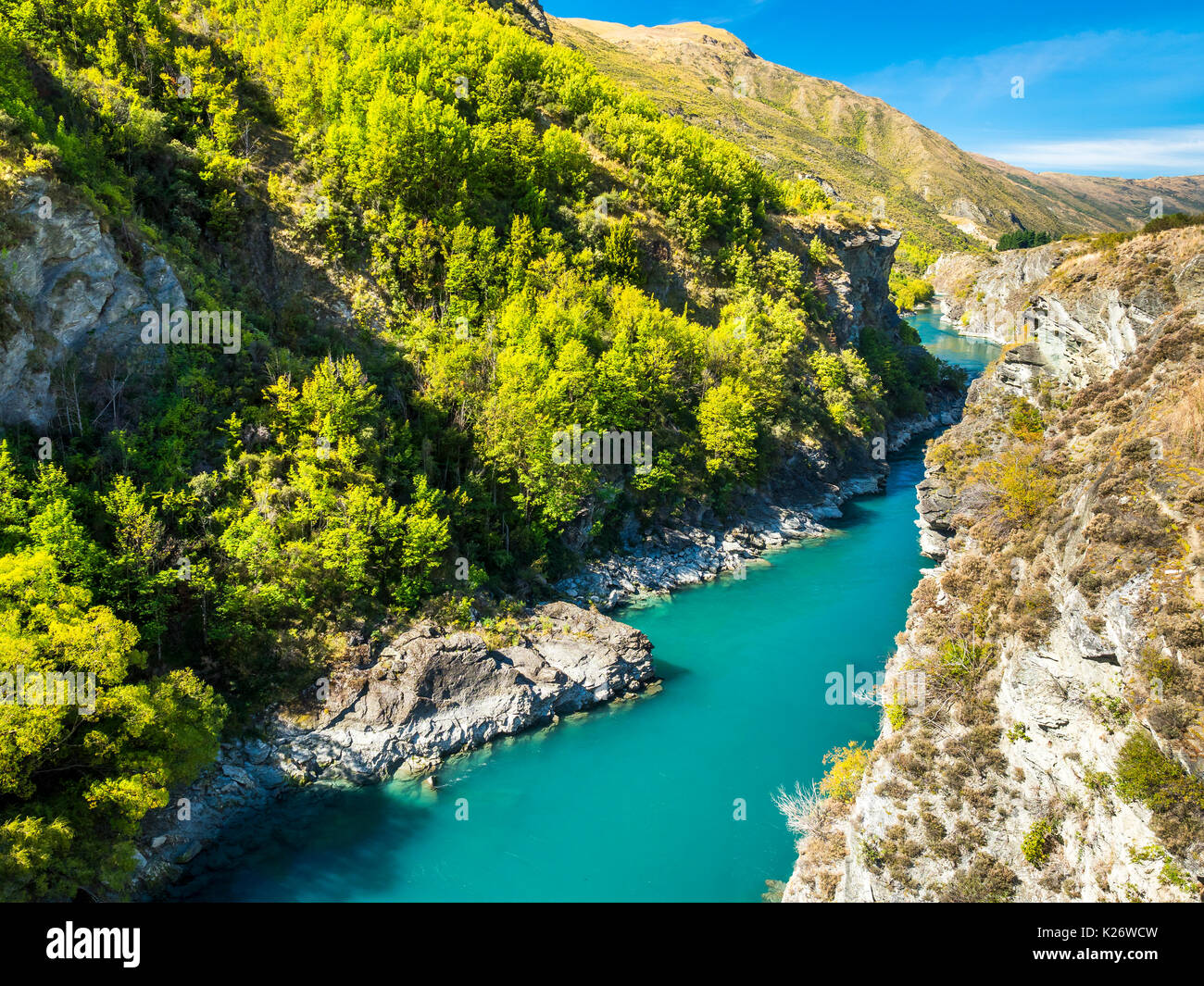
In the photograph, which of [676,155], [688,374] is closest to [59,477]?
[688,374]

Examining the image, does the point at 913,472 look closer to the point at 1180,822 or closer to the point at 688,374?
the point at 688,374

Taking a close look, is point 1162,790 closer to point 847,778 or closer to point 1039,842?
point 1039,842

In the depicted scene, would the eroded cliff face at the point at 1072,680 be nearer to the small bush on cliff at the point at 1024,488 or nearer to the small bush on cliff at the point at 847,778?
the small bush on cliff at the point at 1024,488

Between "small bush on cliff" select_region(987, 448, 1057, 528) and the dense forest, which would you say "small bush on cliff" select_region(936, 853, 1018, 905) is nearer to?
"small bush on cliff" select_region(987, 448, 1057, 528)

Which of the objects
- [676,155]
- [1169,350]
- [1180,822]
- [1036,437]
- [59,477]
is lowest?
[1180,822]

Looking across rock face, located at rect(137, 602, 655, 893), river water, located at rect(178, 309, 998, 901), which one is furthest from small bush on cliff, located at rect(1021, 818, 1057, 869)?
rock face, located at rect(137, 602, 655, 893)
